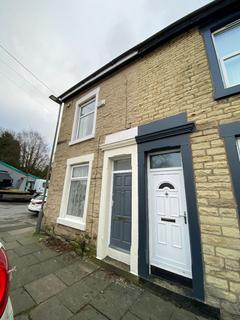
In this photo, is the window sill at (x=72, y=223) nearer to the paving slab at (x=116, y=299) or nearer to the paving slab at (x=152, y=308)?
the paving slab at (x=116, y=299)

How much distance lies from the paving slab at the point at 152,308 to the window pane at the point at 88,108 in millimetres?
5933

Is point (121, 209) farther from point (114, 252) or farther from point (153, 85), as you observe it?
point (153, 85)

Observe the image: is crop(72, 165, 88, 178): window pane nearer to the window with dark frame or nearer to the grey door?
the grey door

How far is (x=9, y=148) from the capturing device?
26.4m

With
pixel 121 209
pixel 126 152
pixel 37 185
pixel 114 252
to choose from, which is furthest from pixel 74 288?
pixel 37 185

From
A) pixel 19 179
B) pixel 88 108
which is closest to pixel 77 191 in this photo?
pixel 88 108

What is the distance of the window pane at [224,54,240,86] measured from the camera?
10.4 ft

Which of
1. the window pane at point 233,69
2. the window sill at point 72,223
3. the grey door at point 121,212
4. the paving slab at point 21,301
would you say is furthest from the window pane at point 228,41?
the paving slab at point 21,301

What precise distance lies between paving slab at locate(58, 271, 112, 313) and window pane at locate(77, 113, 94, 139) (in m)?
4.52

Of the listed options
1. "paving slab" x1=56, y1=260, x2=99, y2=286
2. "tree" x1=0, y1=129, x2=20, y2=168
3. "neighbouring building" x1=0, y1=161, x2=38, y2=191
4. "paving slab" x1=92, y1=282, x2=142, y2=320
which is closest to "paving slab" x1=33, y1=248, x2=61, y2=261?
"paving slab" x1=56, y1=260, x2=99, y2=286

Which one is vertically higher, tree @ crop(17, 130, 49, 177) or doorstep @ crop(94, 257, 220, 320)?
tree @ crop(17, 130, 49, 177)

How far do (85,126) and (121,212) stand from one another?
150 inches

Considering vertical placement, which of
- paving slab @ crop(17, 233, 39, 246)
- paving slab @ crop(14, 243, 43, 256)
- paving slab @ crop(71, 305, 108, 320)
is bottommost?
paving slab @ crop(71, 305, 108, 320)

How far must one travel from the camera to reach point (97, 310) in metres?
2.40
